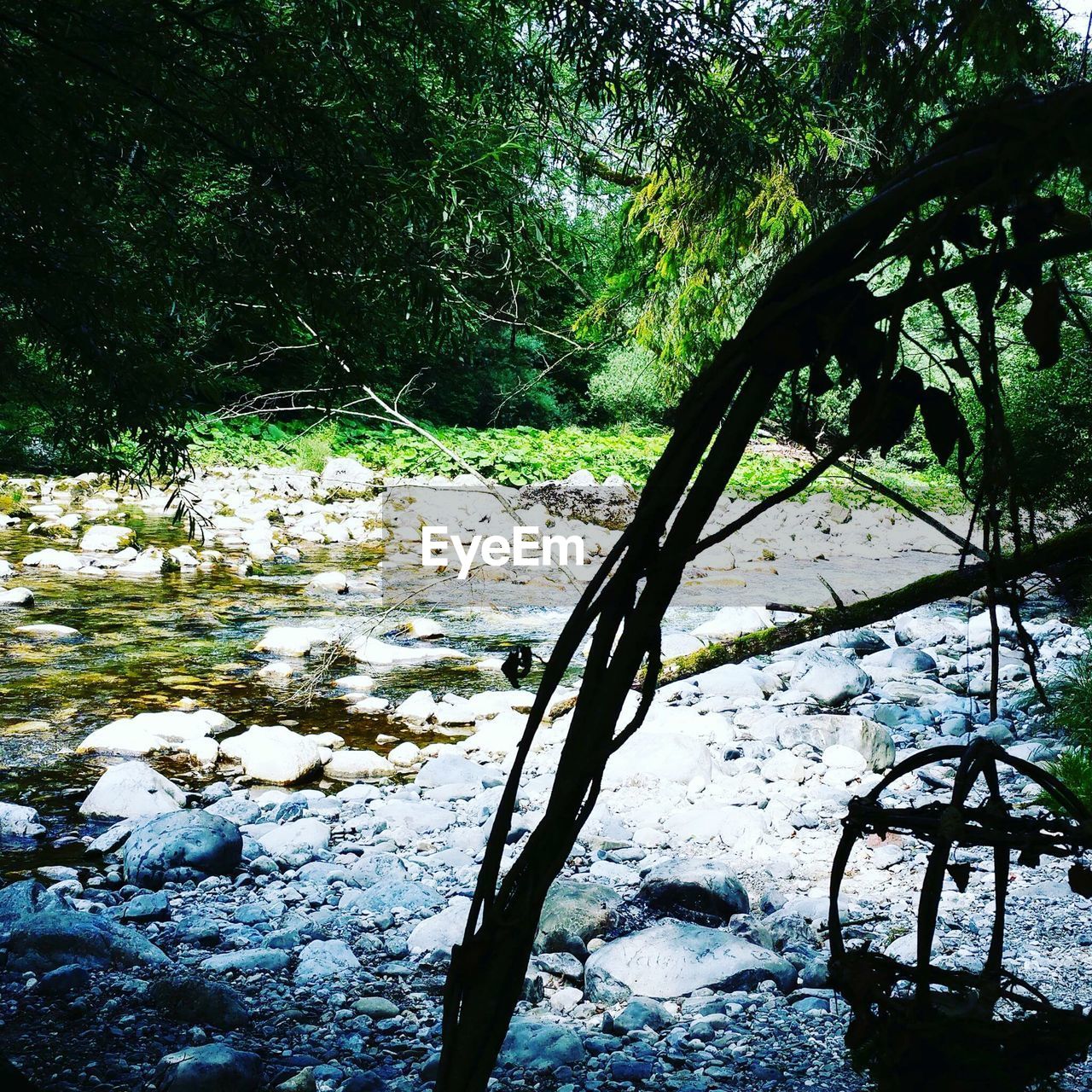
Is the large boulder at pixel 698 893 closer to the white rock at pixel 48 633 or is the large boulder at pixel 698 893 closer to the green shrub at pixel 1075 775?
the green shrub at pixel 1075 775

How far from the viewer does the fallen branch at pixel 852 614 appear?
7.30ft

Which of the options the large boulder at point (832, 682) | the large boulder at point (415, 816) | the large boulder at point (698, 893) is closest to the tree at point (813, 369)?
the large boulder at point (698, 893)

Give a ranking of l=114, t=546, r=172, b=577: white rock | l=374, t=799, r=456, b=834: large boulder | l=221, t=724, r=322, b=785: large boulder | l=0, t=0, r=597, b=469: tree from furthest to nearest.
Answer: l=114, t=546, r=172, b=577: white rock < l=221, t=724, r=322, b=785: large boulder < l=374, t=799, r=456, b=834: large boulder < l=0, t=0, r=597, b=469: tree

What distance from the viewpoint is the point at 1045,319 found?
0.55 m

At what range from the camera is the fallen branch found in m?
2.23

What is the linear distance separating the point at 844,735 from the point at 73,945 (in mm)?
2783

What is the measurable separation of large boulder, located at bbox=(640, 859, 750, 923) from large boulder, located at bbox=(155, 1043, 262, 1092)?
3.93 feet

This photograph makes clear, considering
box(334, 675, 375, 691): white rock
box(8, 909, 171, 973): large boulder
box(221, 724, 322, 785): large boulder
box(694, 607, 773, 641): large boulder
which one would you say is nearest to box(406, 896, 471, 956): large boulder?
box(8, 909, 171, 973): large boulder

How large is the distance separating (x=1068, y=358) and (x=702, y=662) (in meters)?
2.23

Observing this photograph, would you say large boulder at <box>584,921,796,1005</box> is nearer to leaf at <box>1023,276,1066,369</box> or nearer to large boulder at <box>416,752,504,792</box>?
large boulder at <box>416,752,504,792</box>

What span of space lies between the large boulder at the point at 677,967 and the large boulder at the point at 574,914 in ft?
0.46

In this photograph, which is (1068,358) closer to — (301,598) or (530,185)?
(530,185)

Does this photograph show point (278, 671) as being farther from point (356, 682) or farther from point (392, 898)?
point (392, 898)

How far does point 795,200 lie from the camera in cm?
502
